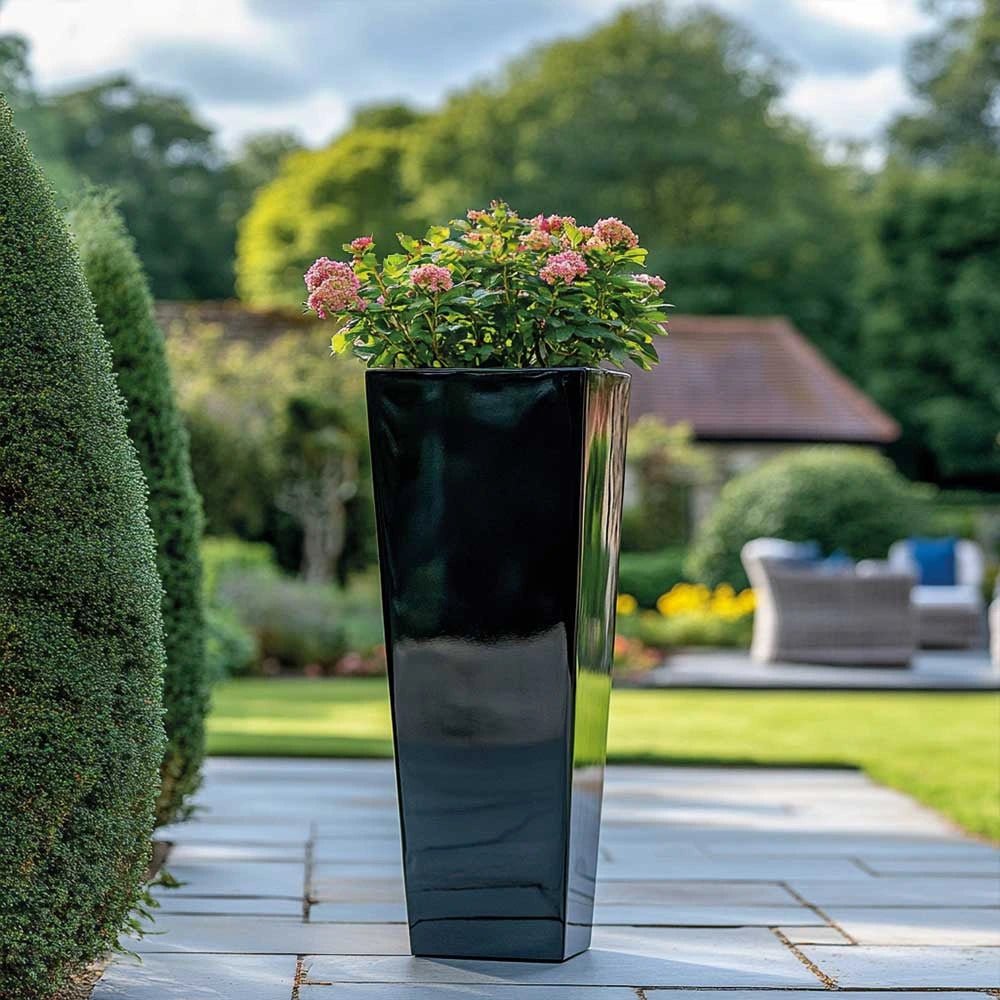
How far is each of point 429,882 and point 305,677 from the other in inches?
403

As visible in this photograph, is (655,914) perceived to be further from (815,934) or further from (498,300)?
(498,300)

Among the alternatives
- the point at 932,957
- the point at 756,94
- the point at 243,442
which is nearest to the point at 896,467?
the point at 756,94

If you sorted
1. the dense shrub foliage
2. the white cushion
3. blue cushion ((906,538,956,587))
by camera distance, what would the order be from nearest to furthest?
1. the white cushion
2. blue cushion ((906,538,956,587))
3. the dense shrub foliage

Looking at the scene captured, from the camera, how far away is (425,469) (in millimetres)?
4062

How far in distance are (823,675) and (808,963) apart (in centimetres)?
967

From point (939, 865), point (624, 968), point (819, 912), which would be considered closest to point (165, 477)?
point (624, 968)

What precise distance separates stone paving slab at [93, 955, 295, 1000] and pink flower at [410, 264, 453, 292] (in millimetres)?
1774

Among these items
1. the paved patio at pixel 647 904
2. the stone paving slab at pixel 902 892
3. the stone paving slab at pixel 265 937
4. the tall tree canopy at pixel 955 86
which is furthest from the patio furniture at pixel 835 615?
the tall tree canopy at pixel 955 86

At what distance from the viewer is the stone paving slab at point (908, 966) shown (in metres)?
4.08

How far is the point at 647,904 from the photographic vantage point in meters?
5.13

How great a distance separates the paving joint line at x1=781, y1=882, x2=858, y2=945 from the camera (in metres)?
4.65

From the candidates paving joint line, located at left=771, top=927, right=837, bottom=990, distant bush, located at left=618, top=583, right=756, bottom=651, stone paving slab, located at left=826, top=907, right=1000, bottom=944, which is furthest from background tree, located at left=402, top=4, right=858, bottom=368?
paving joint line, located at left=771, top=927, right=837, bottom=990

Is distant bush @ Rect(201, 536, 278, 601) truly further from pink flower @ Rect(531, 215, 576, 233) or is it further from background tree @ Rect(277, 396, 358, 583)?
pink flower @ Rect(531, 215, 576, 233)

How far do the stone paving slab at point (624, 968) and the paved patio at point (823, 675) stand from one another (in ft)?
28.6
